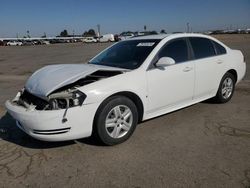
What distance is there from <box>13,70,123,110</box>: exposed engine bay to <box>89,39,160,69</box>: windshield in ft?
1.49

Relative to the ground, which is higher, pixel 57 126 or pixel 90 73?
pixel 90 73

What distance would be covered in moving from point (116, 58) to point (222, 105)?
2.52 metres

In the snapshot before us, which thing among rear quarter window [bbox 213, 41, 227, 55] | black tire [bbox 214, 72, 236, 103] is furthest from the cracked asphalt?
rear quarter window [bbox 213, 41, 227, 55]

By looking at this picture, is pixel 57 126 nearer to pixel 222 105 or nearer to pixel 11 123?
pixel 11 123

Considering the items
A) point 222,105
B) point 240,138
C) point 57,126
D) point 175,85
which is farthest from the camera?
point 222,105

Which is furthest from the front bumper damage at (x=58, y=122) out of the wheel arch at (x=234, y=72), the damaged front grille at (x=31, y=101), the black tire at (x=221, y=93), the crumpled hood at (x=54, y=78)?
the wheel arch at (x=234, y=72)

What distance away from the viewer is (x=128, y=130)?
4234 millimetres

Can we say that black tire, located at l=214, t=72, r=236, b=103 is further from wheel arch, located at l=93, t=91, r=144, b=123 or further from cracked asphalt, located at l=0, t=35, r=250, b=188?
wheel arch, located at l=93, t=91, r=144, b=123

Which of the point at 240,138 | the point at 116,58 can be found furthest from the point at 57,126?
the point at 240,138

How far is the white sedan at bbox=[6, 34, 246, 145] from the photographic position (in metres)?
3.70

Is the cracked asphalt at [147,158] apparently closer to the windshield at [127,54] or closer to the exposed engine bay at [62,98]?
the exposed engine bay at [62,98]

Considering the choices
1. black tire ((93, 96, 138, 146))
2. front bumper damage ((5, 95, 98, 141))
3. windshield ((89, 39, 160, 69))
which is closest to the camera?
front bumper damage ((5, 95, 98, 141))

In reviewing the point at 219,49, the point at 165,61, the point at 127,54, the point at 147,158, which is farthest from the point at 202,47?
the point at 147,158

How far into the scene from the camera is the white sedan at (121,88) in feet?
12.1
